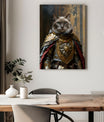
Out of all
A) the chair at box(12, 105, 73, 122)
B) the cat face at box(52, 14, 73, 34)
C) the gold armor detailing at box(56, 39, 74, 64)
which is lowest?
the chair at box(12, 105, 73, 122)

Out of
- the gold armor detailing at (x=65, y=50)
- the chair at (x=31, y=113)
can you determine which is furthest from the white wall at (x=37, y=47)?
the chair at (x=31, y=113)

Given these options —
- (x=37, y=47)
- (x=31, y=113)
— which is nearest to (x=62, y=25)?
(x=37, y=47)

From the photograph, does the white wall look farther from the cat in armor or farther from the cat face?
the cat face

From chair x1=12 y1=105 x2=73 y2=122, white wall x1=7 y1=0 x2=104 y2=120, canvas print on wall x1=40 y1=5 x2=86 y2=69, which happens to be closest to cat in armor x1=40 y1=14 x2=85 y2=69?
canvas print on wall x1=40 y1=5 x2=86 y2=69

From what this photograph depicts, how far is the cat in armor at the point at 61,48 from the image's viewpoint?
13.3ft

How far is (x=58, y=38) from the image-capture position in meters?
4.05

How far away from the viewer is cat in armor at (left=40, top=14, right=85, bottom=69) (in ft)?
13.3

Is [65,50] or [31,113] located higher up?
[65,50]

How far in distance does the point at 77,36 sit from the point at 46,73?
2.99 feet

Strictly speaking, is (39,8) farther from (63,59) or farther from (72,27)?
(63,59)

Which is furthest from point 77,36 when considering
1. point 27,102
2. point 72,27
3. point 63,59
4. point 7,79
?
point 27,102

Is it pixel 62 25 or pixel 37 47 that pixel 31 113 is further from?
pixel 62 25

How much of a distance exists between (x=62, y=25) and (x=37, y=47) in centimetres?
63

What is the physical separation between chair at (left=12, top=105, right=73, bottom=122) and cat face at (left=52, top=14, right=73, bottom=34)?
235 centimetres
